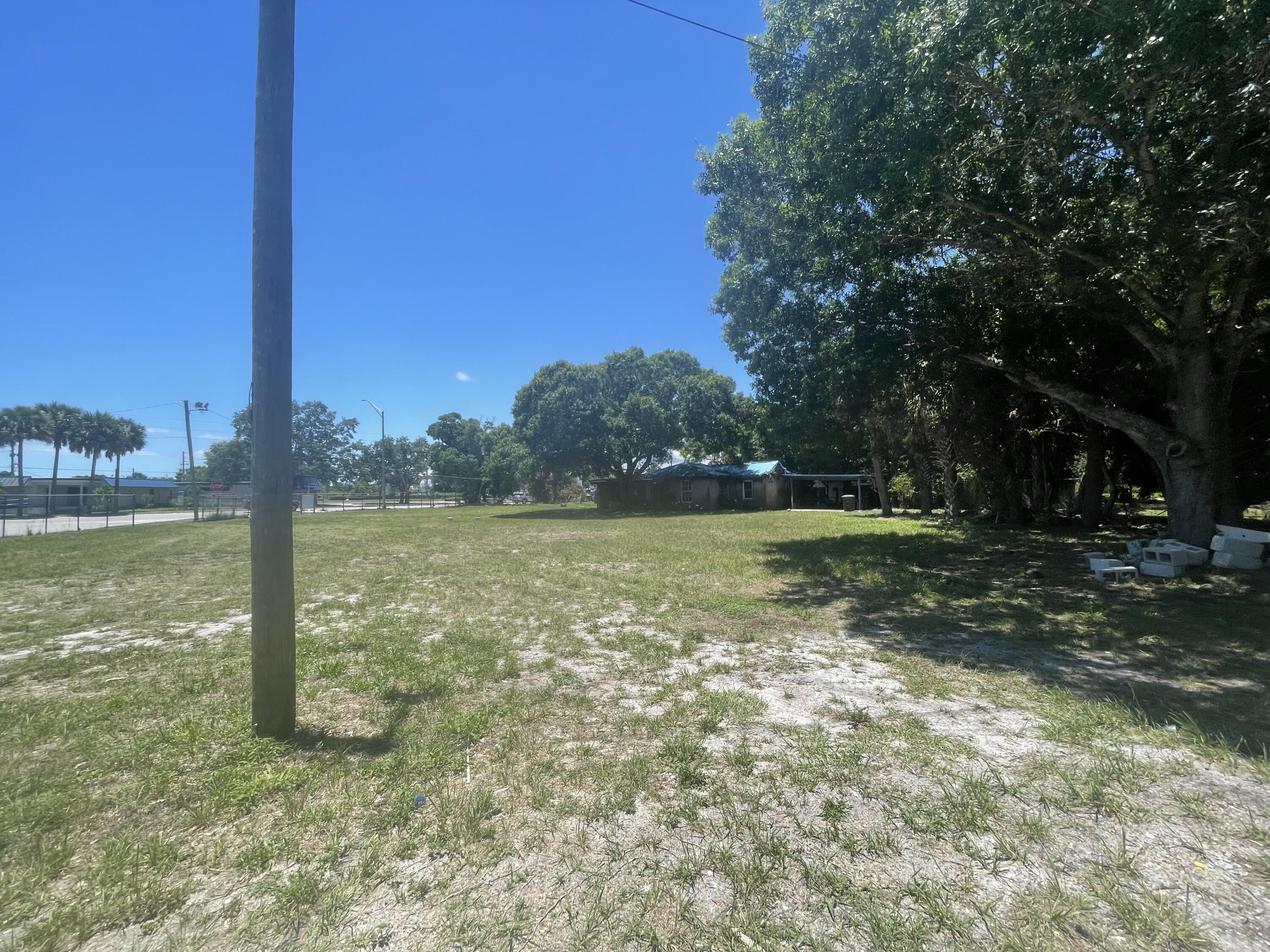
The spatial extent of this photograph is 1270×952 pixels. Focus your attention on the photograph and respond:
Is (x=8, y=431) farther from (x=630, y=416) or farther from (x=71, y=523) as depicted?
(x=630, y=416)

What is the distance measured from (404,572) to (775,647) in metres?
7.78

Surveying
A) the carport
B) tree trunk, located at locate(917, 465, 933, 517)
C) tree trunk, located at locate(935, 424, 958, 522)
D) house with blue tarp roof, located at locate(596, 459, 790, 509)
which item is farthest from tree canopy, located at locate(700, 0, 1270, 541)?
the carport

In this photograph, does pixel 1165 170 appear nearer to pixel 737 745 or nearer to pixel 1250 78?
pixel 1250 78

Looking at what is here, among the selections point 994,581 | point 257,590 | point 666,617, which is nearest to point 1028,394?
point 994,581

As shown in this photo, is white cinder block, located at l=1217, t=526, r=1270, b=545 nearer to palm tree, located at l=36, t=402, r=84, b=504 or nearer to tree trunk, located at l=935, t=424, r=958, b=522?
tree trunk, located at l=935, t=424, r=958, b=522

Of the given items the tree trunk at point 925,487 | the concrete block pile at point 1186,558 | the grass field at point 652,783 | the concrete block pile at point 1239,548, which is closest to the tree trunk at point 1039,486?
the tree trunk at point 925,487

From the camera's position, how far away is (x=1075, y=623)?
6.19 metres

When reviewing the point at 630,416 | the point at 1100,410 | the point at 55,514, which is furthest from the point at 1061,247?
the point at 55,514

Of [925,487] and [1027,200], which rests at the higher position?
[1027,200]

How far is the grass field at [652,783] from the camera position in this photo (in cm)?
201

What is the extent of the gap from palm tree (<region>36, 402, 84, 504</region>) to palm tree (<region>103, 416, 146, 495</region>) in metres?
3.38

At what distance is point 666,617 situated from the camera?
22.2ft

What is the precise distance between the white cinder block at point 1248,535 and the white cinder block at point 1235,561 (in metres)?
0.26

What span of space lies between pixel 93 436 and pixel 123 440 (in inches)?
113
